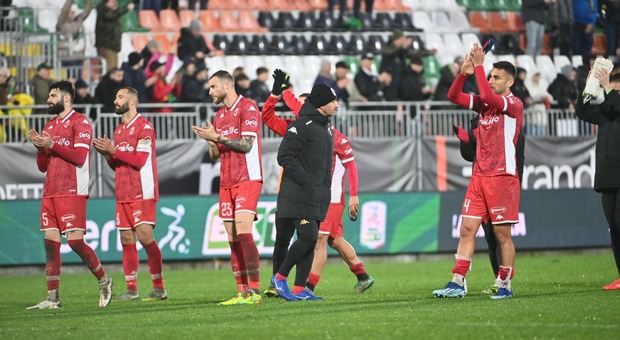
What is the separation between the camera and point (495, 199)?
12398 millimetres

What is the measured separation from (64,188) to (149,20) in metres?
15.6

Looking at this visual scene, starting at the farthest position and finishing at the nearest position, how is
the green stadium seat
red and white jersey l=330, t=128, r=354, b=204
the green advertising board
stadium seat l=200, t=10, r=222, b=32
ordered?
stadium seat l=200, t=10, r=222, b=32 < the green stadium seat < the green advertising board < red and white jersey l=330, t=128, r=354, b=204

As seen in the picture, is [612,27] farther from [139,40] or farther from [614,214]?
[614,214]

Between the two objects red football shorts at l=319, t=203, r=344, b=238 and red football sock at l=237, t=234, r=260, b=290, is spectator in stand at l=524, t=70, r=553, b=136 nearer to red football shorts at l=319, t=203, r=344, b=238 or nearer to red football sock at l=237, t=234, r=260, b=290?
red football shorts at l=319, t=203, r=344, b=238

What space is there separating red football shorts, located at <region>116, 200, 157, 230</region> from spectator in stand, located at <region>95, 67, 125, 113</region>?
886 cm

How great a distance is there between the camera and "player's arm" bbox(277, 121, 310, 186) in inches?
487

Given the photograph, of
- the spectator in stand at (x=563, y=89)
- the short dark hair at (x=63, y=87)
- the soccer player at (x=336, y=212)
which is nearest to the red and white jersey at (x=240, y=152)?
the soccer player at (x=336, y=212)

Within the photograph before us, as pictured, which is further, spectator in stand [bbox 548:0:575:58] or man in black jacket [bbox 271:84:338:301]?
spectator in stand [bbox 548:0:575:58]

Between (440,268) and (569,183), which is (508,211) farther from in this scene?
(569,183)

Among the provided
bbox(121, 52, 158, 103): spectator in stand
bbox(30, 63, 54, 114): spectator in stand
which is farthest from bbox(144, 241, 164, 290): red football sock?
bbox(121, 52, 158, 103): spectator in stand

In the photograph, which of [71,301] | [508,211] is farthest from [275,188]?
[508,211]

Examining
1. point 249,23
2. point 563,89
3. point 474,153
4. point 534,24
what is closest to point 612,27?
point 534,24

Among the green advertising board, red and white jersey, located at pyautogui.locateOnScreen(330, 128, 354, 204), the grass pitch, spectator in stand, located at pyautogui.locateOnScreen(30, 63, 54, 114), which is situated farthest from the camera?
spectator in stand, located at pyautogui.locateOnScreen(30, 63, 54, 114)

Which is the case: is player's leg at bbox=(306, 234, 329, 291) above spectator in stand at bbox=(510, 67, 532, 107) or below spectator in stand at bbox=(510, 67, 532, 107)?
below
